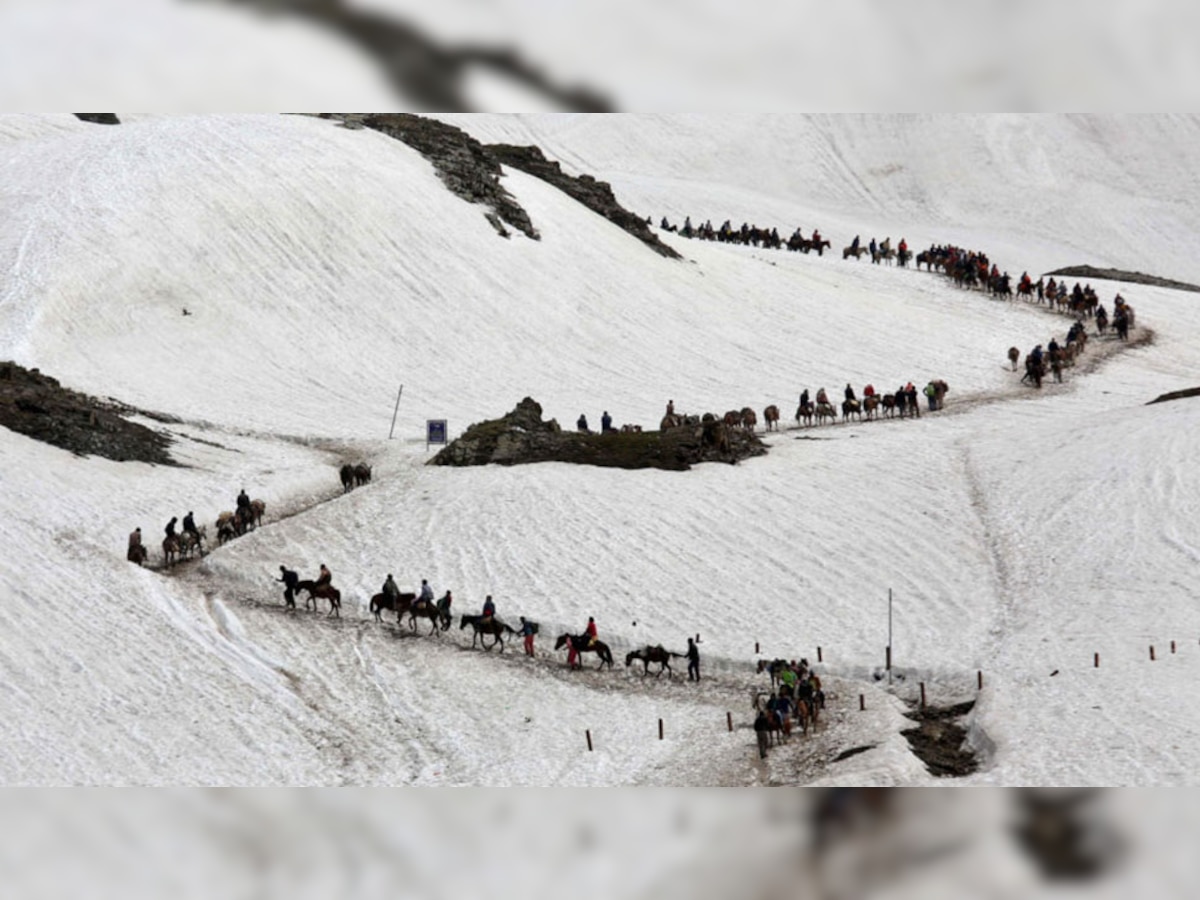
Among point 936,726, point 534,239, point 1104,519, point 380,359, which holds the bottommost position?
point 936,726

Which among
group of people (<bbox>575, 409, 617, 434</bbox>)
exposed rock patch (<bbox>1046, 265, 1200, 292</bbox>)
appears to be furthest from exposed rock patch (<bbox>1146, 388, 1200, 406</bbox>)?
exposed rock patch (<bbox>1046, 265, 1200, 292</bbox>)

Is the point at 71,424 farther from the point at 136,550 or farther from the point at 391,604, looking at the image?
the point at 391,604

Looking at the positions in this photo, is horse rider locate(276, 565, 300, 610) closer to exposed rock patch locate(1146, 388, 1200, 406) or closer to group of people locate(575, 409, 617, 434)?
group of people locate(575, 409, 617, 434)

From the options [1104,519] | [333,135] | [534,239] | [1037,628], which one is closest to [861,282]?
[534,239]

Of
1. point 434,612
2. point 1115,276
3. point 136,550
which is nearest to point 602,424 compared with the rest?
point 434,612

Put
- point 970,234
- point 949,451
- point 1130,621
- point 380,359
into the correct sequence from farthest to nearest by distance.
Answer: point 970,234 < point 380,359 < point 949,451 < point 1130,621

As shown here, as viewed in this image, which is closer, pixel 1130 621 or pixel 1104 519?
pixel 1130 621

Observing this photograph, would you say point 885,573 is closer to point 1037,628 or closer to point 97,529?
point 1037,628

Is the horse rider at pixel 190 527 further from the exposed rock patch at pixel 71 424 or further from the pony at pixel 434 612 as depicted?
the pony at pixel 434 612
